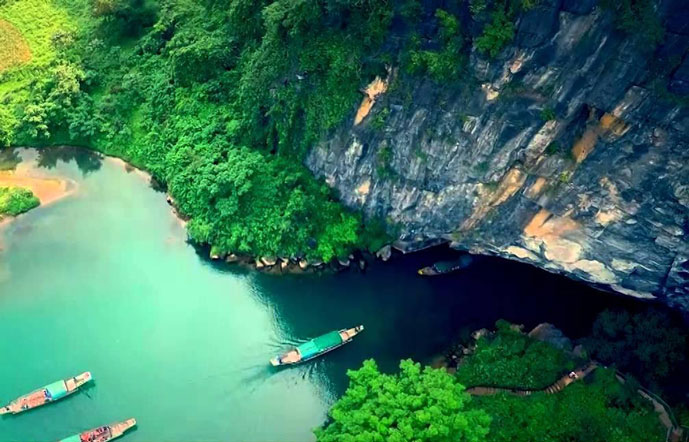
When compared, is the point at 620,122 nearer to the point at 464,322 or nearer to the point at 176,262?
the point at 464,322

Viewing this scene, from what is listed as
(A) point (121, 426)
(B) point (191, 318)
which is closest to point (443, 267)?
(B) point (191, 318)

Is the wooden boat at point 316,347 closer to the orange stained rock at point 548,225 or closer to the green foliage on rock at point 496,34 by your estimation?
the orange stained rock at point 548,225

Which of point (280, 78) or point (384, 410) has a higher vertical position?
point (280, 78)

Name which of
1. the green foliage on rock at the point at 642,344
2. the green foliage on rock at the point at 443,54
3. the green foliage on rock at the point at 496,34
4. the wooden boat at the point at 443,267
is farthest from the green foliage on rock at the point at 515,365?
the green foliage on rock at the point at 496,34

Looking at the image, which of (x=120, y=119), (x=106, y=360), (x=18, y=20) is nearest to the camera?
(x=106, y=360)

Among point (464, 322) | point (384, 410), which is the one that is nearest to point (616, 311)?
point (464, 322)

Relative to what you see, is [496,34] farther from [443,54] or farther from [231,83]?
[231,83]

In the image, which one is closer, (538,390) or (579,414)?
(579,414)
